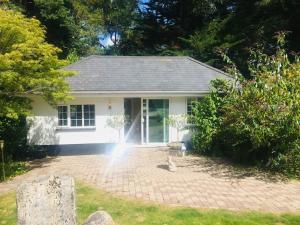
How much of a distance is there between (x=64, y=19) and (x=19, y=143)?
60.6 feet

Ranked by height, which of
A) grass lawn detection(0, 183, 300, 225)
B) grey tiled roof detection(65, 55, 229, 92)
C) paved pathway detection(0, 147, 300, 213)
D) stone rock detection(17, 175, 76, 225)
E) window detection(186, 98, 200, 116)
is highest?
grey tiled roof detection(65, 55, 229, 92)

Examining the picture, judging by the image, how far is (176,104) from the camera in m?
17.9

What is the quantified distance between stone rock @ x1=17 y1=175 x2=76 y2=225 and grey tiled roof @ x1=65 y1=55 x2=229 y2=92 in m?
11.1

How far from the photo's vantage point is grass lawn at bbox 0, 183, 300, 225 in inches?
314

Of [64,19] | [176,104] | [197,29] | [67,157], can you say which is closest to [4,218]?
[67,157]

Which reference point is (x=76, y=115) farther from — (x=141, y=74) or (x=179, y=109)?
(x=179, y=109)

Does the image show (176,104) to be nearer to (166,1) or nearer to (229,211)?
(229,211)

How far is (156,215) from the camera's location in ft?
27.4

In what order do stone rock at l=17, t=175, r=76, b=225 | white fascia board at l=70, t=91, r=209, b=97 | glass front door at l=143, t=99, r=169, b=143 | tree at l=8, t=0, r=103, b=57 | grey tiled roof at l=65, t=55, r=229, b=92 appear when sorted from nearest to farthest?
stone rock at l=17, t=175, r=76, b=225 → white fascia board at l=70, t=91, r=209, b=97 → grey tiled roof at l=65, t=55, r=229, b=92 → glass front door at l=143, t=99, r=169, b=143 → tree at l=8, t=0, r=103, b=57

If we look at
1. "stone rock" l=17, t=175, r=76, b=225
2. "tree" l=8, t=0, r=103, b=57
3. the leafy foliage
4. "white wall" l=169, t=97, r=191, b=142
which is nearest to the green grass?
the leafy foliage

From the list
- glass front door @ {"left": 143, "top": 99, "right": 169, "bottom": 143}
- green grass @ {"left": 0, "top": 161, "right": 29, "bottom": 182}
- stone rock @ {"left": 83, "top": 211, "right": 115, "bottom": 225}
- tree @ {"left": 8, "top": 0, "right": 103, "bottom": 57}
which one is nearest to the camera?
stone rock @ {"left": 83, "top": 211, "right": 115, "bottom": 225}

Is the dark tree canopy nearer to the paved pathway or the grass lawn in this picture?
the paved pathway

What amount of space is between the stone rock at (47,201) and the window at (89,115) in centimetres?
1121

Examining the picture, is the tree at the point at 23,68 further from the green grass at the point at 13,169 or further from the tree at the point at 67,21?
the tree at the point at 67,21
